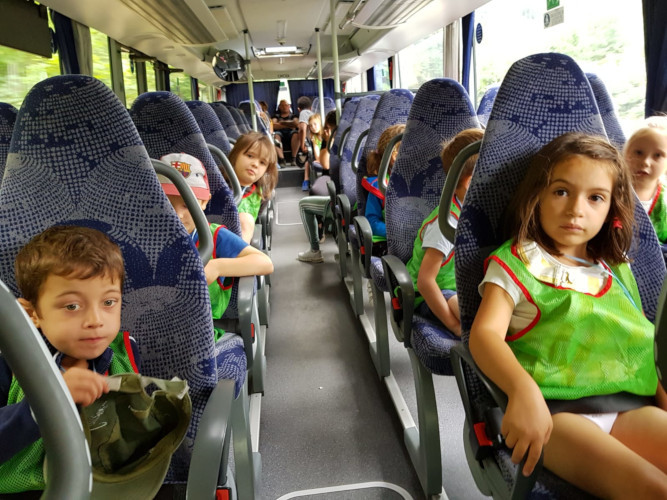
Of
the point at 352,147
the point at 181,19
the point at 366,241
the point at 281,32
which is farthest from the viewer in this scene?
the point at 281,32

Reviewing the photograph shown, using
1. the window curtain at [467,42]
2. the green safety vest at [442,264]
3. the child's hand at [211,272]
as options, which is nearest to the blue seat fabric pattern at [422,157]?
the green safety vest at [442,264]

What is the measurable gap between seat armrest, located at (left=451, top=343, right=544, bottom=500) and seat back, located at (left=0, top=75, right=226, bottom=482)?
0.57m

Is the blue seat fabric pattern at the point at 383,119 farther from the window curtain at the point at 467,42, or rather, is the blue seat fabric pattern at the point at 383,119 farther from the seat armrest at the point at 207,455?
the window curtain at the point at 467,42

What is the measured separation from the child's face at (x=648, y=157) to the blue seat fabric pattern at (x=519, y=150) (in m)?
0.65

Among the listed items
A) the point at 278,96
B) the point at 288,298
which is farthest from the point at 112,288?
the point at 278,96

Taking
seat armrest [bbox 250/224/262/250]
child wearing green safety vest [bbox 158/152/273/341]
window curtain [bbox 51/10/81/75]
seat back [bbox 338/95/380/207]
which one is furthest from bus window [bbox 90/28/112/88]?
child wearing green safety vest [bbox 158/152/273/341]

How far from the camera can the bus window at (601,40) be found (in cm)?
281

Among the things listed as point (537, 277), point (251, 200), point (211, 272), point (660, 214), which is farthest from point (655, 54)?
point (211, 272)

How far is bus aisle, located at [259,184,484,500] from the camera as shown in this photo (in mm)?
1761

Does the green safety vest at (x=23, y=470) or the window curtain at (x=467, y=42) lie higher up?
the window curtain at (x=467, y=42)

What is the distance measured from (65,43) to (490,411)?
426 centimetres

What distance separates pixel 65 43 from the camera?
3893mm

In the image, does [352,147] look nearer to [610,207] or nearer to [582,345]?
[610,207]

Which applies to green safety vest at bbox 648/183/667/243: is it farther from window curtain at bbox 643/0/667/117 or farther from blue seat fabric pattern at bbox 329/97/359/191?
blue seat fabric pattern at bbox 329/97/359/191
